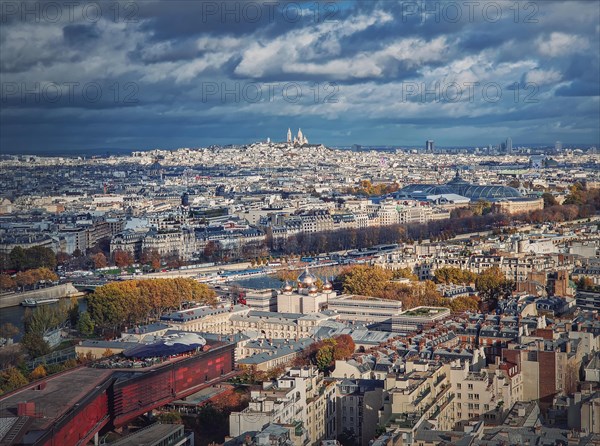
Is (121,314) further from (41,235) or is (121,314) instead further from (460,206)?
(460,206)

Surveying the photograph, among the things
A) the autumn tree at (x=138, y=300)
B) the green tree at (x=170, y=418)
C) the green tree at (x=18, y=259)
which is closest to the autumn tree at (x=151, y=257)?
the green tree at (x=18, y=259)

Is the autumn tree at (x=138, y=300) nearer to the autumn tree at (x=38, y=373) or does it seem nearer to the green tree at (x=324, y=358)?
the autumn tree at (x=38, y=373)

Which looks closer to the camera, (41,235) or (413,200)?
(41,235)

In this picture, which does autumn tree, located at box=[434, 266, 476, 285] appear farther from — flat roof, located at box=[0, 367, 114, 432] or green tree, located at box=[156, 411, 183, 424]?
flat roof, located at box=[0, 367, 114, 432]

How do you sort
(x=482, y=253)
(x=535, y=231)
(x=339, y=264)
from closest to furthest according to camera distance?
1. (x=482, y=253)
2. (x=339, y=264)
3. (x=535, y=231)

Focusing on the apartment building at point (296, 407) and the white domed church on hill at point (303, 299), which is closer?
the apartment building at point (296, 407)

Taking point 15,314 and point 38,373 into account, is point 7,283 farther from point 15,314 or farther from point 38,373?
point 38,373

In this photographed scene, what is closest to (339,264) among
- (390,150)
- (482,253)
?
(482,253)

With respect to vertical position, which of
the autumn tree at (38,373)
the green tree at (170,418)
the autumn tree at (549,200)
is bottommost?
the green tree at (170,418)

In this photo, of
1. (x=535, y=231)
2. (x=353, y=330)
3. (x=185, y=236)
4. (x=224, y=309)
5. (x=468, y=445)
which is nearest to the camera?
(x=468, y=445)
